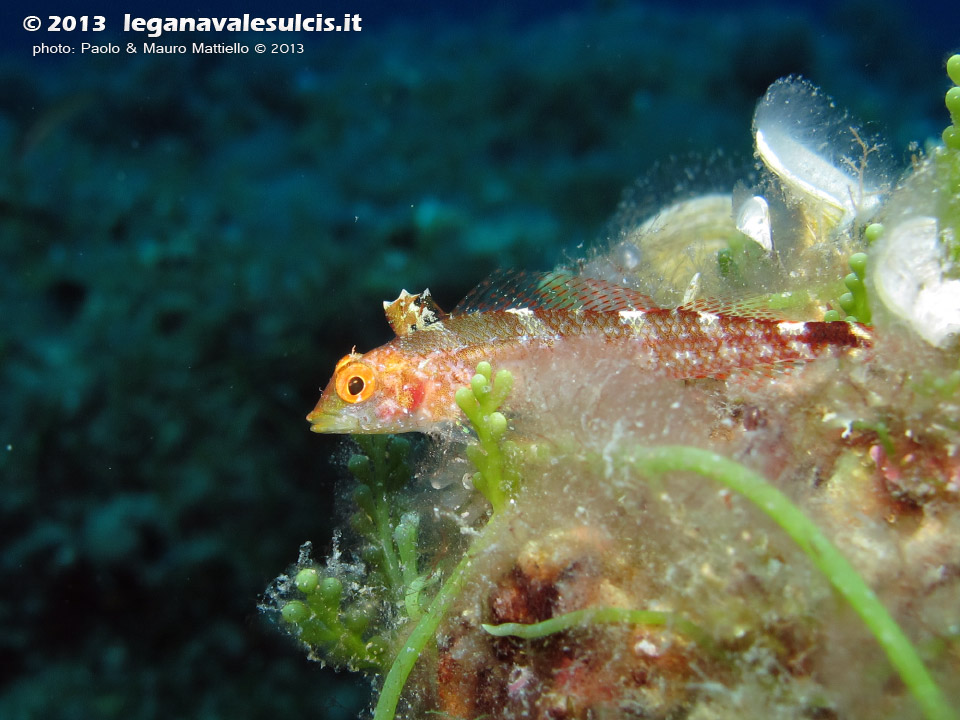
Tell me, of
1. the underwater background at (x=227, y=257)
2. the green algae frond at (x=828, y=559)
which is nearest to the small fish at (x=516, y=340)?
the green algae frond at (x=828, y=559)

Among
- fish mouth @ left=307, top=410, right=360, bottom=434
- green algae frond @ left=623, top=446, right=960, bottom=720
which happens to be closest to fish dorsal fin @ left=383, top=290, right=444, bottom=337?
fish mouth @ left=307, top=410, right=360, bottom=434

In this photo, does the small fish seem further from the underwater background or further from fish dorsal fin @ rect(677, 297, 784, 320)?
the underwater background

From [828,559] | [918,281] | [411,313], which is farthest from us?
[411,313]

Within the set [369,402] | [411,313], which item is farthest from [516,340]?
[369,402]

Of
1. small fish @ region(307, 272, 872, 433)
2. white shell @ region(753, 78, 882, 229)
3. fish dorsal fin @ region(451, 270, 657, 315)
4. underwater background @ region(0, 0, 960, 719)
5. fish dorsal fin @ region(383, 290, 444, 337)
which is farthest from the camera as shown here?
underwater background @ region(0, 0, 960, 719)

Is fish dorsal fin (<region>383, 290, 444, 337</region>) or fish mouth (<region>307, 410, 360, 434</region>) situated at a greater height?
fish dorsal fin (<region>383, 290, 444, 337</region>)

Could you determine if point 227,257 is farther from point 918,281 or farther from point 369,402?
point 918,281

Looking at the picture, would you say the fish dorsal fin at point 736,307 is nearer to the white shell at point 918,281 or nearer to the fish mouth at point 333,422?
the white shell at point 918,281

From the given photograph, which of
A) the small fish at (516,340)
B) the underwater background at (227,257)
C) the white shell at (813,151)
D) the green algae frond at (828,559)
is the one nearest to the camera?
the green algae frond at (828,559)
